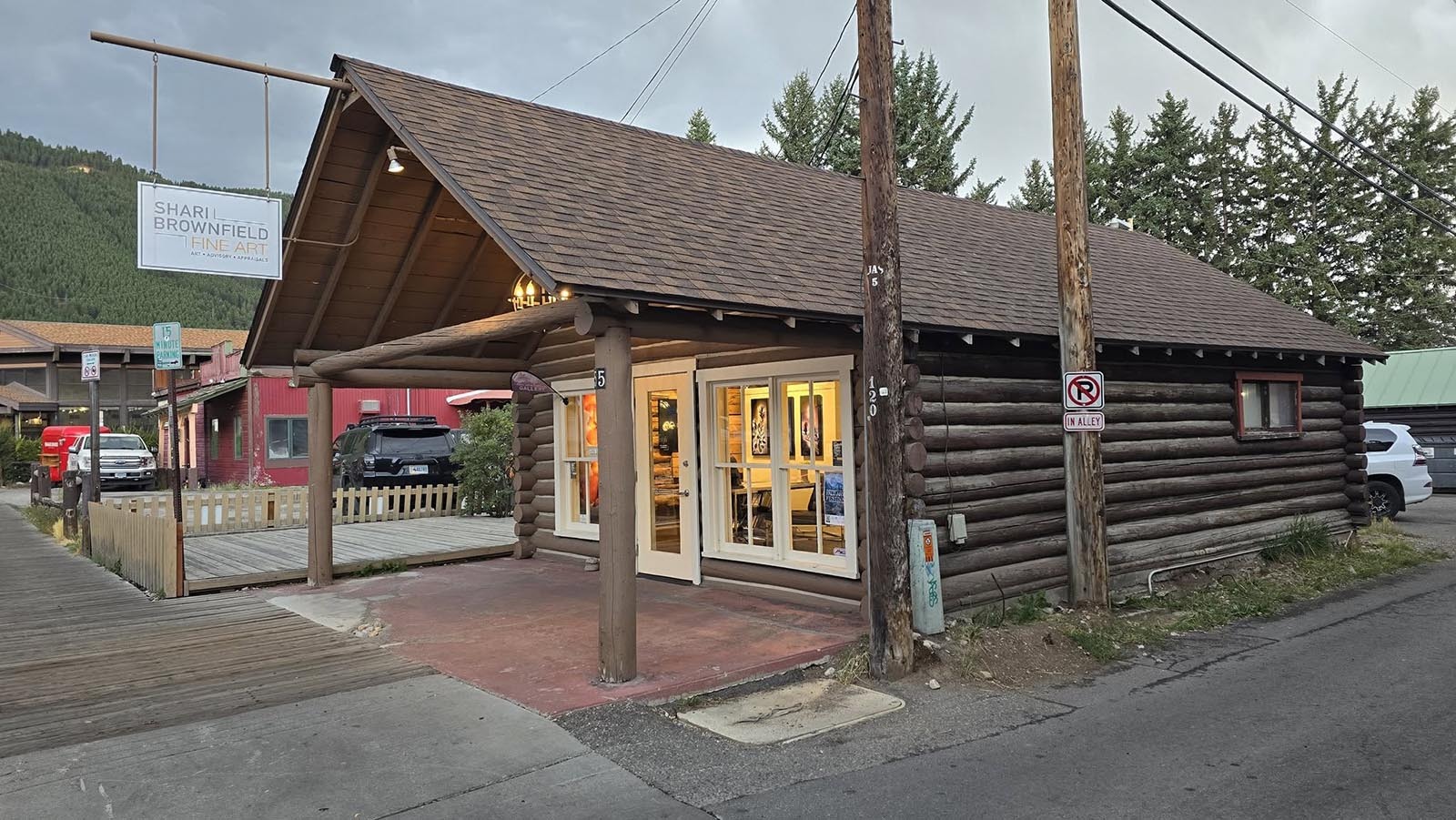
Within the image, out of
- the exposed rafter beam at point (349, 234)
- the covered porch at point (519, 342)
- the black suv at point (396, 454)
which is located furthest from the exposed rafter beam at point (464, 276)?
the black suv at point (396, 454)

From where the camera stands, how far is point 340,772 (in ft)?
16.2

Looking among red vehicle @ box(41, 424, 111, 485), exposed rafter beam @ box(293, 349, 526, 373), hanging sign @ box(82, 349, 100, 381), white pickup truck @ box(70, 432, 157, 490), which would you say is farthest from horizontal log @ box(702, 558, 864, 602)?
red vehicle @ box(41, 424, 111, 485)

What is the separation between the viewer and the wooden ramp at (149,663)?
5957mm

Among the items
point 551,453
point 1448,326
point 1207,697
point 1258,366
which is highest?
point 1448,326

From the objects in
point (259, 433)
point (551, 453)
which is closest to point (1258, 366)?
point (551, 453)

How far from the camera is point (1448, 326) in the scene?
31.2 m

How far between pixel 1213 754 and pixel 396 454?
18.0 meters

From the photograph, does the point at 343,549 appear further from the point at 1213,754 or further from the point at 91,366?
the point at 1213,754

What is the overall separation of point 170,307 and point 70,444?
76347 millimetres

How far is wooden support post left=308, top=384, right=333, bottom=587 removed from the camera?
1076 cm

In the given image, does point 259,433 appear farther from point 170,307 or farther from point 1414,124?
point 170,307

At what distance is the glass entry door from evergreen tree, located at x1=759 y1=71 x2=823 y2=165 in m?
24.5

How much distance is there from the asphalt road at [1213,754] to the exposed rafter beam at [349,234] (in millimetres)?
7178

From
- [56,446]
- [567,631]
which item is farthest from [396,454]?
[56,446]
